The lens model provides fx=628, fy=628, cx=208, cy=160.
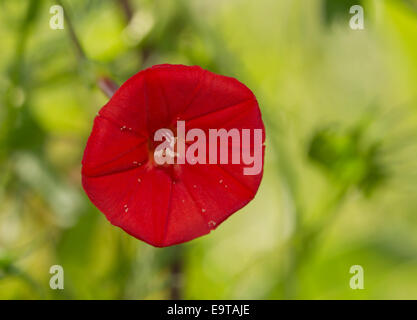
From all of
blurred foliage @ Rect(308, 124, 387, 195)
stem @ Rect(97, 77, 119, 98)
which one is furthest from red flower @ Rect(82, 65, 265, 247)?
blurred foliage @ Rect(308, 124, 387, 195)

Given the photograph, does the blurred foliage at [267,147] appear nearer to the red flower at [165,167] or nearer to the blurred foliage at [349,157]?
the blurred foliage at [349,157]

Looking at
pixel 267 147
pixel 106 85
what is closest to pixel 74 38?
pixel 106 85

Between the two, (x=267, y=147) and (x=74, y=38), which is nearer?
(x=74, y=38)

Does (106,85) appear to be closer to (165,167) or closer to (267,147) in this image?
(165,167)

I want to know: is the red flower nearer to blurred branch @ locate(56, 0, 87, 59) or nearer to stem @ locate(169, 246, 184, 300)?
blurred branch @ locate(56, 0, 87, 59)

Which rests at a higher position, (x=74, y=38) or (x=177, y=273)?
(x=74, y=38)

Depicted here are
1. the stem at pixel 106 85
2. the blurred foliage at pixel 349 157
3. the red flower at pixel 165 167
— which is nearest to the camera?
the red flower at pixel 165 167

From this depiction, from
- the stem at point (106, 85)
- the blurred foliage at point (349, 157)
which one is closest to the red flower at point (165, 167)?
the stem at point (106, 85)
